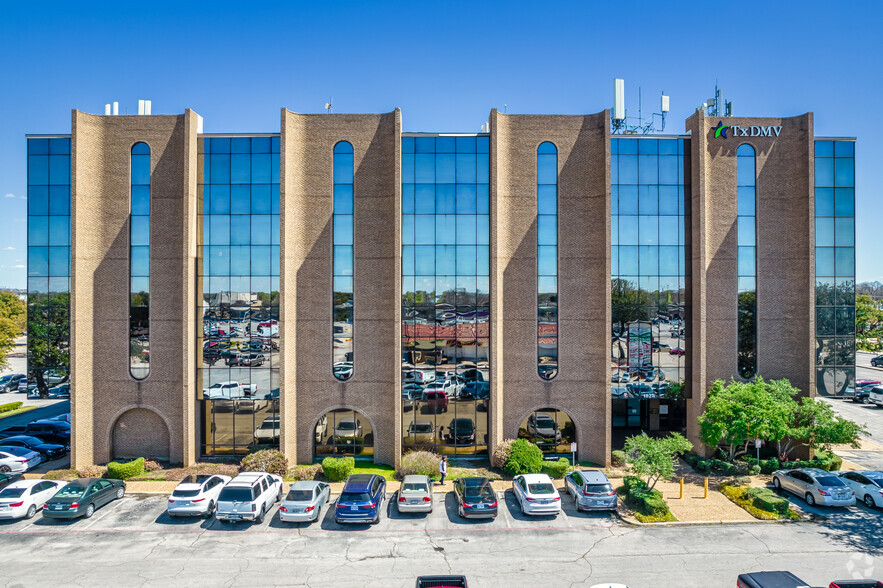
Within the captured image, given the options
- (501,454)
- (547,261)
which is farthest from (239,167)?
(501,454)

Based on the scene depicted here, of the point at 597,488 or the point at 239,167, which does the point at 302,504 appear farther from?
the point at 239,167

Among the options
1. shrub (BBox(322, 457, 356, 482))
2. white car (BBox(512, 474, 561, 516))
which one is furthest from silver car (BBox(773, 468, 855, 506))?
shrub (BBox(322, 457, 356, 482))

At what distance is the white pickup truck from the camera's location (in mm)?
26203

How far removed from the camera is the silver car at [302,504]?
1877 centimetres

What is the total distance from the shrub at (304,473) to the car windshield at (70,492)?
7.91 metres

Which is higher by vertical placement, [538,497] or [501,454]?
[501,454]

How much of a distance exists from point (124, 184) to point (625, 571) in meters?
27.9

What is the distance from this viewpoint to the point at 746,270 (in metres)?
26.5

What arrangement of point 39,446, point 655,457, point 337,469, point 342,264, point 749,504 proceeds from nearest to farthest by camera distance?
point 655,457 → point 749,504 → point 337,469 → point 342,264 → point 39,446

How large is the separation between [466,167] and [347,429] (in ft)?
48.7

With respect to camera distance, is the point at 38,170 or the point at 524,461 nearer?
the point at 524,461

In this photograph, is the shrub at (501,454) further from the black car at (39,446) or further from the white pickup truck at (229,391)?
the black car at (39,446)

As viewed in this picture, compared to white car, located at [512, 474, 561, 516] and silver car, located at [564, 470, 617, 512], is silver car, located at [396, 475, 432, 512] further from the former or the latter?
silver car, located at [564, 470, 617, 512]

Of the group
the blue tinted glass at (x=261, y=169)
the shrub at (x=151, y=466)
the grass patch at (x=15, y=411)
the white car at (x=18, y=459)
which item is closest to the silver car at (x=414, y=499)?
the shrub at (x=151, y=466)
